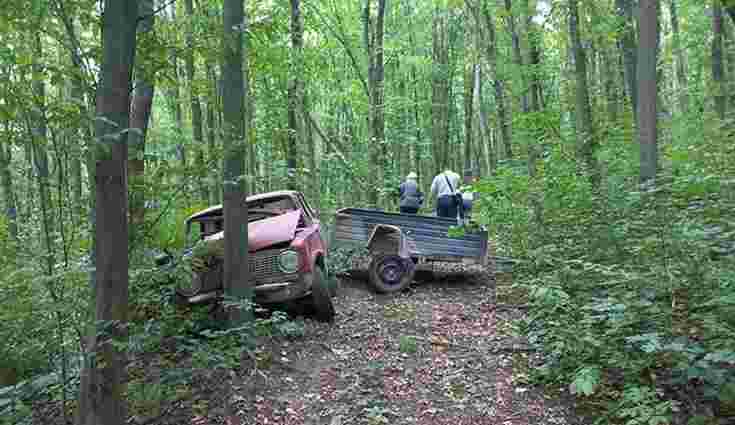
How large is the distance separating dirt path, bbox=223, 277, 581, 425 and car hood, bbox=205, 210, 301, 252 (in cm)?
127

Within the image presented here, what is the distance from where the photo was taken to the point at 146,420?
4.55 meters

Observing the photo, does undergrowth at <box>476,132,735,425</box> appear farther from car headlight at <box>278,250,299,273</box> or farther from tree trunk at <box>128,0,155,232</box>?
tree trunk at <box>128,0,155,232</box>

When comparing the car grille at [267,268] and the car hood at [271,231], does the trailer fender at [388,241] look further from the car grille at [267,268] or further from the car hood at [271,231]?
the car grille at [267,268]

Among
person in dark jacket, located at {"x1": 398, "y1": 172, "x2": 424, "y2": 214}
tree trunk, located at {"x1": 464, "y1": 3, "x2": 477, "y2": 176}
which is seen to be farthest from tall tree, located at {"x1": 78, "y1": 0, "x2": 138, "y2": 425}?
tree trunk, located at {"x1": 464, "y1": 3, "x2": 477, "y2": 176}

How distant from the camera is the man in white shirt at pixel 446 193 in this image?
11570 mm

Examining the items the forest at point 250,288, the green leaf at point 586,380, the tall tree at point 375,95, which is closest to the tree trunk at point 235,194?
the forest at point 250,288

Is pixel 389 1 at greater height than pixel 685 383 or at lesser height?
greater

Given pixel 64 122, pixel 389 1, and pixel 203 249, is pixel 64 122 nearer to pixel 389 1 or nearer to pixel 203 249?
pixel 203 249

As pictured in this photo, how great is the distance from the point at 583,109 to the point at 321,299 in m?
7.64

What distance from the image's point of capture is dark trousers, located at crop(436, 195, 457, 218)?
11.6 m

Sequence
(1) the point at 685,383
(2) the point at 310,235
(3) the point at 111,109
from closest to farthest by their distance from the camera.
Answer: (3) the point at 111,109, (1) the point at 685,383, (2) the point at 310,235

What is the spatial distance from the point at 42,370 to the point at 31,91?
397cm

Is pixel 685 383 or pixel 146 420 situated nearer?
pixel 685 383

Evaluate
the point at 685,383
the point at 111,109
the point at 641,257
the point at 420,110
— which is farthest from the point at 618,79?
the point at 111,109
